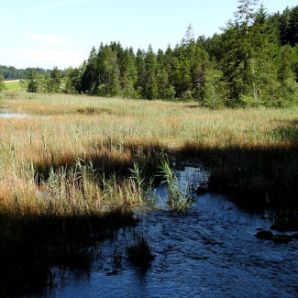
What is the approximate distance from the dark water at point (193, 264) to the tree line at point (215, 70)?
2075cm

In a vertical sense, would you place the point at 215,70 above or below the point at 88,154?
above

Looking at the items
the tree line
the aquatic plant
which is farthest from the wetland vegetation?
the tree line

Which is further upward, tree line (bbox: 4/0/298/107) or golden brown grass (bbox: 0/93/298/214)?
tree line (bbox: 4/0/298/107)

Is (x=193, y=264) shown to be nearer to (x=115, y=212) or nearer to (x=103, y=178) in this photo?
(x=115, y=212)

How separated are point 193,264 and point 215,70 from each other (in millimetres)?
29303

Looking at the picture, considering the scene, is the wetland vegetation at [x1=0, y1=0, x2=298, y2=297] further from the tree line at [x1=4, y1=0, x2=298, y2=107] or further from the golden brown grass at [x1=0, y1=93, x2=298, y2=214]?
the tree line at [x1=4, y1=0, x2=298, y2=107]

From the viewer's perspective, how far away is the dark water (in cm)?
384

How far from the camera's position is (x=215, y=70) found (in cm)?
3222

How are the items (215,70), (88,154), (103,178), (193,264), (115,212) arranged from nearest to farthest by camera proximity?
(193,264) → (115,212) → (103,178) → (88,154) → (215,70)

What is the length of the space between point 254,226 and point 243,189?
63.4 inches

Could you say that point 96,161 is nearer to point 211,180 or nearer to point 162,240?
point 211,180

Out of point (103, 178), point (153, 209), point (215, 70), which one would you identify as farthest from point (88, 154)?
point (215, 70)

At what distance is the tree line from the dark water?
20.7 metres

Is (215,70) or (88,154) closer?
(88,154)
